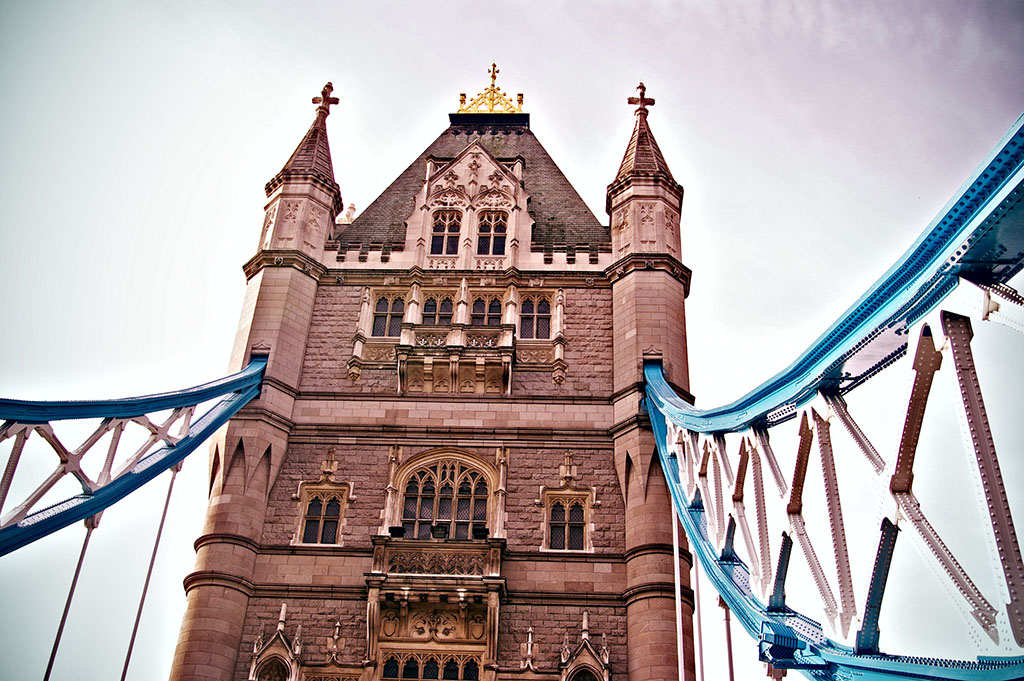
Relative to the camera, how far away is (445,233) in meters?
26.0

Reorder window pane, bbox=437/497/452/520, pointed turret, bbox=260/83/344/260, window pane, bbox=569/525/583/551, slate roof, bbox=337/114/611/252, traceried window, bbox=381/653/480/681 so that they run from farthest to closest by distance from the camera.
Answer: slate roof, bbox=337/114/611/252, pointed turret, bbox=260/83/344/260, window pane, bbox=437/497/452/520, window pane, bbox=569/525/583/551, traceried window, bbox=381/653/480/681

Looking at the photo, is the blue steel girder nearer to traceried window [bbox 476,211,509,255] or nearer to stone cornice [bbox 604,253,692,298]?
traceried window [bbox 476,211,509,255]

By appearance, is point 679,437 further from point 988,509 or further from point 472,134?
point 472,134

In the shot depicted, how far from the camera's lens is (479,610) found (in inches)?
759

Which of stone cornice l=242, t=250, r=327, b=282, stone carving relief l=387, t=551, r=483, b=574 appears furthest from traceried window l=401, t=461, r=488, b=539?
stone cornice l=242, t=250, r=327, b=282

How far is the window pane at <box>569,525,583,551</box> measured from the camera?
2034cm

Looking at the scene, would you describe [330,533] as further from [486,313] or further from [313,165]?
[313,165]

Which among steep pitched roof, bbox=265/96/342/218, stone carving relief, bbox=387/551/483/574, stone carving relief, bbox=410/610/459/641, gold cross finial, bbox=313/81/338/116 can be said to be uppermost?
gold cross finial, bbox=313/81/338/116

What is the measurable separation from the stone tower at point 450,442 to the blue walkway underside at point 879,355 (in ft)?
11.3

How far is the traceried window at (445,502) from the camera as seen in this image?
67.5ft

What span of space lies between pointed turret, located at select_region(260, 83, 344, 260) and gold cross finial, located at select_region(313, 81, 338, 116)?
918 millimetres

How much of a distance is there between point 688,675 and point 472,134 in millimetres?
18370

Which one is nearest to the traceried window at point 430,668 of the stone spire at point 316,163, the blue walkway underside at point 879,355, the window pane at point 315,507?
the window pane at point 315,507

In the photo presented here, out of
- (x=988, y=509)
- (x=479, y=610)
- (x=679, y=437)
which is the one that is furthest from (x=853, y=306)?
(x=479, y=610)
